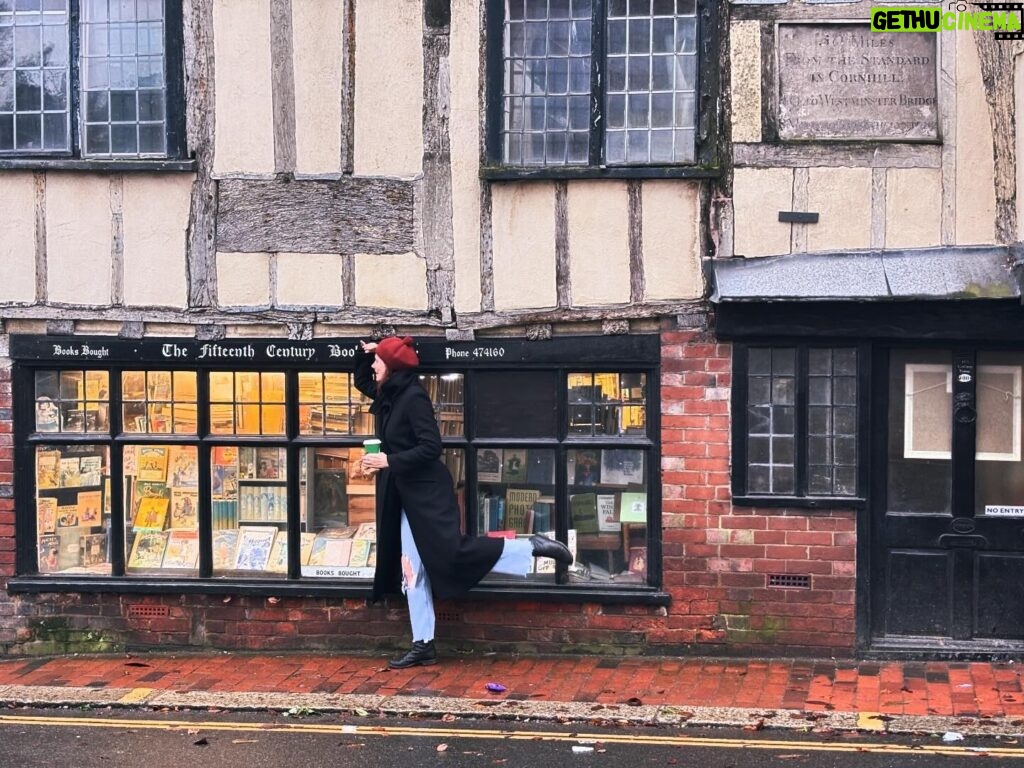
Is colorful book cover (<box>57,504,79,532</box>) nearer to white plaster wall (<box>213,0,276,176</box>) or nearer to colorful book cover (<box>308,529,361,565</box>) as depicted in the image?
colorful book cover (<box>308,529,361,565</box>)

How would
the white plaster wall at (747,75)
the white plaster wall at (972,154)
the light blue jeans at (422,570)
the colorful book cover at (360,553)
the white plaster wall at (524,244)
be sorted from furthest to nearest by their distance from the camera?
the colorful book cover at (360,553) < the white plaster wall at (524,244) < the light blue jeans at (422,570) < the white plaster wall at (747,75) < the white plaster wall at (972,154)

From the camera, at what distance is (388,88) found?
393 inches

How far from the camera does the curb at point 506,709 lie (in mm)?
8258

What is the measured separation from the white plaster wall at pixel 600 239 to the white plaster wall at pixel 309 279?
5.49 ft

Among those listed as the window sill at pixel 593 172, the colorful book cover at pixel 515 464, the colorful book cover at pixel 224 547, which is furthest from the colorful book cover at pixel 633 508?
the colorful book cover at pixel 224 547

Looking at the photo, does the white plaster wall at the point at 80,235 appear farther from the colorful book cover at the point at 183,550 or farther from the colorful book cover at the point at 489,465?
the colorful book cover at the point at 489,465

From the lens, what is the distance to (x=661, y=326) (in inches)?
390

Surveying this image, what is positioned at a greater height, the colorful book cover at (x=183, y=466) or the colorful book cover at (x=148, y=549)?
the colorful book cover at (x=183, y=466)

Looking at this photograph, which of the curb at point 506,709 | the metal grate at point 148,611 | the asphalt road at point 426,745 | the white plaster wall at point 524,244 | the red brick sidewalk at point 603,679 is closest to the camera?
the asphalt road at point 426,745

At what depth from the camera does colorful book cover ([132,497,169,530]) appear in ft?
35.0

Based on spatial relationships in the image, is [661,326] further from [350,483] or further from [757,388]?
[350,483]

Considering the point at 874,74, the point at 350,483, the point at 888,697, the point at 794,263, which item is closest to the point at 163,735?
the point at 350,483

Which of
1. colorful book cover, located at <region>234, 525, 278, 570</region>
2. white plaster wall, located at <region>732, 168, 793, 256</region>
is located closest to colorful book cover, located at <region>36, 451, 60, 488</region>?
colorful book cover, located at <region>234, 525, 278, 570</region>

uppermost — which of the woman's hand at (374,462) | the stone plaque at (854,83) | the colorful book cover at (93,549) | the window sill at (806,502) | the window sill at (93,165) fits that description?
the stone plaque at (854,83)
